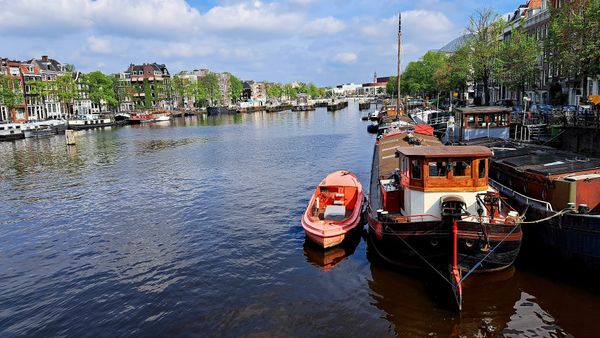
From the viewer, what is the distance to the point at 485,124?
36.2m

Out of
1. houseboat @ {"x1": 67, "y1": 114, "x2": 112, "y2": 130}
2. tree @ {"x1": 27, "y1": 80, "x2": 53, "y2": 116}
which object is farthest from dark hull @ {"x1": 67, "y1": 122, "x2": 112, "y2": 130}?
tree @ {"x1": 27, "y1": 80, "x2": 53, "y2": 116}

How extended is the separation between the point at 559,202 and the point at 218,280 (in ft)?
49.4

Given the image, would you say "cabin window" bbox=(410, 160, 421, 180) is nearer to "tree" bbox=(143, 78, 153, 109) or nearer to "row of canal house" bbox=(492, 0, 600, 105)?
"row of canal house" bbox=(492, 0, 600, 105)

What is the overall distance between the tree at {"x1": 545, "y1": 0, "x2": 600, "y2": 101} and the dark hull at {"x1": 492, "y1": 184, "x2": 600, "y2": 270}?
24.6 meters

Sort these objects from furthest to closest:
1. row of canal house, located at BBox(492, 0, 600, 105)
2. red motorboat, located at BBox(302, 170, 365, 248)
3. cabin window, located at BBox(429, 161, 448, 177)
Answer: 1. row of canal house, located at BBox(492, 0, 600, 105)
2. red motorboat, located at BBox(302, 170, 365, 248)
3. cabin window, located at BBox(429, 161, 448, 177)

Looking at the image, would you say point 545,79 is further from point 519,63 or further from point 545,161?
point 545,161

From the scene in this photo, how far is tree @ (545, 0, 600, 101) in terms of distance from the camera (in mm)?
36500

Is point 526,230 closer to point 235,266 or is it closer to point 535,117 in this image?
point 235,266

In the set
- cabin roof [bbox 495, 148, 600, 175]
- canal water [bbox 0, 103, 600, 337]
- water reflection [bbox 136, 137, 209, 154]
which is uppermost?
cabin roof [bbox 495, 148, 600, 175]

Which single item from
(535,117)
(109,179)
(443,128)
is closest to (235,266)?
(109,179)

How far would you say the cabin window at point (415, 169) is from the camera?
1817cm

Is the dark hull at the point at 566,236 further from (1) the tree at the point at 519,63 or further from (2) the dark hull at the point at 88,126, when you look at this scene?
(2) the dark hull at the point at 88,126

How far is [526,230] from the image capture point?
20188 mm

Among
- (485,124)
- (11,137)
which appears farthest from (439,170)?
(11,137)
